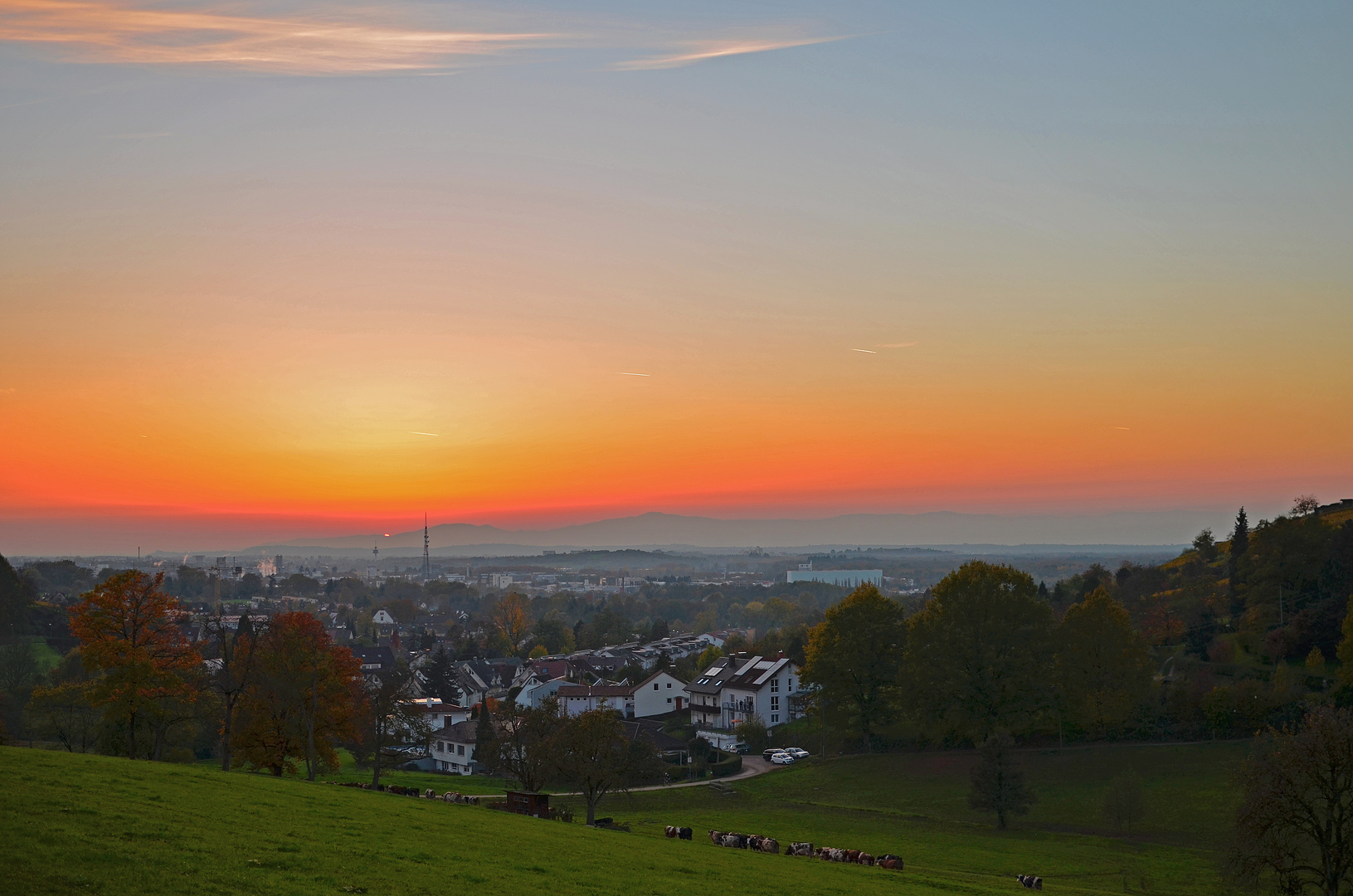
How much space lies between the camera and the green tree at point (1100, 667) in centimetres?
5731

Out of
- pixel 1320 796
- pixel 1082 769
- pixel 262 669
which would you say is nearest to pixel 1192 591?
pixel 1082 769

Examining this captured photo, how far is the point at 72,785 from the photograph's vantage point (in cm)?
2277

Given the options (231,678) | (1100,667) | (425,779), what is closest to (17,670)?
(425,779)

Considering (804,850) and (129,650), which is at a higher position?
(129,650)

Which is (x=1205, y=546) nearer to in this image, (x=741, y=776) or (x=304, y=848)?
(x=741, y=776)

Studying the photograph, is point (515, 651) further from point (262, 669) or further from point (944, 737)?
point (262, 669)

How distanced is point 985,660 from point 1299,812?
87.2 ft

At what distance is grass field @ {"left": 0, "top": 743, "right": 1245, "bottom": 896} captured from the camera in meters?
17.9

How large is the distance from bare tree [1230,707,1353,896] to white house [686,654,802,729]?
54919 millimetres

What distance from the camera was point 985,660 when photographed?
188 feet

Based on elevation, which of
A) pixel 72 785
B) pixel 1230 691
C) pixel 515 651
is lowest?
pixel 515 651

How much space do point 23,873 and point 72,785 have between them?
Result: 8.55 meters

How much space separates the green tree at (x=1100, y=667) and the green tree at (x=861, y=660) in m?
11.7

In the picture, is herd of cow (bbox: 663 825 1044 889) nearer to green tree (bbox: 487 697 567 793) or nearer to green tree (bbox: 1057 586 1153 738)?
green tree (bbox: 487 697 567 793)
